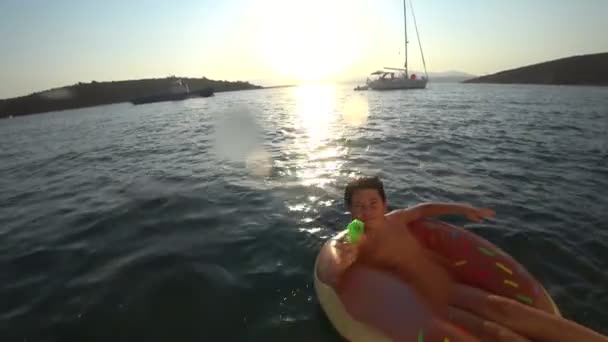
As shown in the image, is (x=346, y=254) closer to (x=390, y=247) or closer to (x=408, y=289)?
(x=390, y=247)

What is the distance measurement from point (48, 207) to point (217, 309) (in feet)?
23.0

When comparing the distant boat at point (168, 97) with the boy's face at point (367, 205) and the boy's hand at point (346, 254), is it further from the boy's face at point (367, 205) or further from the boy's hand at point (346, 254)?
the boy's face at point (367, 205)

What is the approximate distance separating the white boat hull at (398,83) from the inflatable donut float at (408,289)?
5862cm

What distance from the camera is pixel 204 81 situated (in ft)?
417

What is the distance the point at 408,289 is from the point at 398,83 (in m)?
59.8

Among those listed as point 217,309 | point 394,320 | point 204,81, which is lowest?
point 217,309

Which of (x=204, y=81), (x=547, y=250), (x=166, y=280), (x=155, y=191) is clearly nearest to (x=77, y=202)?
(x=155, y=191)

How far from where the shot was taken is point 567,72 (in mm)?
61688

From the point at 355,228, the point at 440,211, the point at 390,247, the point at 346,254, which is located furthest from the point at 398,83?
the point at 355,228

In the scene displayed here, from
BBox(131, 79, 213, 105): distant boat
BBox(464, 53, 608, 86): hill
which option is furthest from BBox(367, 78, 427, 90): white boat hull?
BBox(131, 79, 213, 105): distant boat

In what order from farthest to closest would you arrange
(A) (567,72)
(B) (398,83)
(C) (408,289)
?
(A) (567,72)
(B) (398,83)
(C) (408,289)

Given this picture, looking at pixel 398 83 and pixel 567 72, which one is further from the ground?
pixel 567 72

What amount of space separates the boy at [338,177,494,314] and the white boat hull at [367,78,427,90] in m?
58.6

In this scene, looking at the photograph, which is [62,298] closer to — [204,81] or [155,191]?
[155,191]
